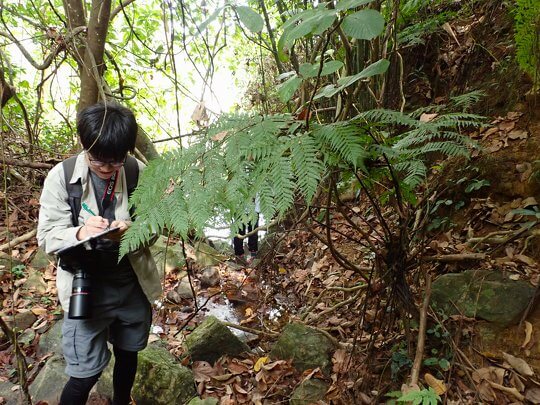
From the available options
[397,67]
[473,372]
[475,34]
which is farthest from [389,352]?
[475,34]

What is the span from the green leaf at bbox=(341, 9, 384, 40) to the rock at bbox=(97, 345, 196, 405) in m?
2.59

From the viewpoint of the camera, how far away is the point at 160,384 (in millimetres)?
2674

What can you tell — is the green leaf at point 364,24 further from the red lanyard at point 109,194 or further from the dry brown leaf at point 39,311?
the dry brown leaf at point 39,311

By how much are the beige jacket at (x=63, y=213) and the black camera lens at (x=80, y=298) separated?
13 cm

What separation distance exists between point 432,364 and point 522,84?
262 centimetres

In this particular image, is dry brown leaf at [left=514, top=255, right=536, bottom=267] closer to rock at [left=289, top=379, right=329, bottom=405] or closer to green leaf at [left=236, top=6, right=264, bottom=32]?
rock at [left=289, top=379, right=329, bottom=405]

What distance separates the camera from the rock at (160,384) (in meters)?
2.64

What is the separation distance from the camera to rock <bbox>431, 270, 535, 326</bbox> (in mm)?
2105

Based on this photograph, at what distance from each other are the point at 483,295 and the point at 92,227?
2264 mm

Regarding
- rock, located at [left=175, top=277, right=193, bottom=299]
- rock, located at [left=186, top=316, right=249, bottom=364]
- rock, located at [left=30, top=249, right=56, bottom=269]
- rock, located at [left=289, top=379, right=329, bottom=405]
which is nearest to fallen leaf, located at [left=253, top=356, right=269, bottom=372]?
rock, located at [left=186, top=316, right=249, bottom=364]

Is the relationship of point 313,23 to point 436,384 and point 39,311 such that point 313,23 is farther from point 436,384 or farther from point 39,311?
point 39,311

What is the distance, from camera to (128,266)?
2.12 m

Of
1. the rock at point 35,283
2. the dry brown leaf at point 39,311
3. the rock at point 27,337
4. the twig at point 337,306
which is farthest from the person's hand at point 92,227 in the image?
the rock at point 35,283

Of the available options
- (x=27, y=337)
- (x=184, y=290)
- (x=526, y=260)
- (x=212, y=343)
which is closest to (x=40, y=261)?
(x=27, y=337)
